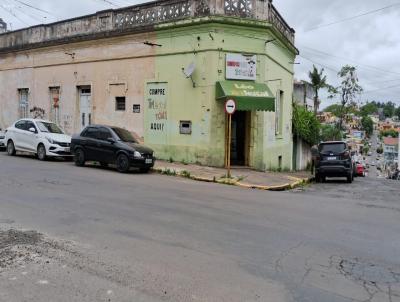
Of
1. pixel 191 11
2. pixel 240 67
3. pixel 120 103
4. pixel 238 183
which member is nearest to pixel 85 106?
pixel 120 103

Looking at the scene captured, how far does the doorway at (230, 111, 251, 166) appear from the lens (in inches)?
787

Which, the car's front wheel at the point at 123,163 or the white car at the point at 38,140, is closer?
the car's front wheel at the point at 123,163

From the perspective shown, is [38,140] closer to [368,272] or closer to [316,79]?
[368,272]

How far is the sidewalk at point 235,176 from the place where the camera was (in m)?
15.8

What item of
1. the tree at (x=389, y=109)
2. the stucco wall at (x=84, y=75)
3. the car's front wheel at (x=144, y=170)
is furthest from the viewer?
the tree at (x=389, y=109)

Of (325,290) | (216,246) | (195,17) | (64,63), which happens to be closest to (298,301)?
(325,290)

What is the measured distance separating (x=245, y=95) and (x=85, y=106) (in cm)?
970

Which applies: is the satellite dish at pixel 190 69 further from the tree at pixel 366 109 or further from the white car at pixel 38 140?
the tree at pixel 366 109

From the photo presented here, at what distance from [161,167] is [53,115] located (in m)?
10.6

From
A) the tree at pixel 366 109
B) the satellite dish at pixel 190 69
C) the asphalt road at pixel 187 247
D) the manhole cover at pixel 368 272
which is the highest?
the tree at pixel 366 109

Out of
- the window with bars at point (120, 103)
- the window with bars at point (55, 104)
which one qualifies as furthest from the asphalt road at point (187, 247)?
the window with bars at point (55, 104)

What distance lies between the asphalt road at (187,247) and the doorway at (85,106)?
40.7 feet

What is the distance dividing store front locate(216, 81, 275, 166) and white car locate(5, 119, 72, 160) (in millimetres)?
6884

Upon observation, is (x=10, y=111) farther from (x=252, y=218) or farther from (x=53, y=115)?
(x=252, y=218)
